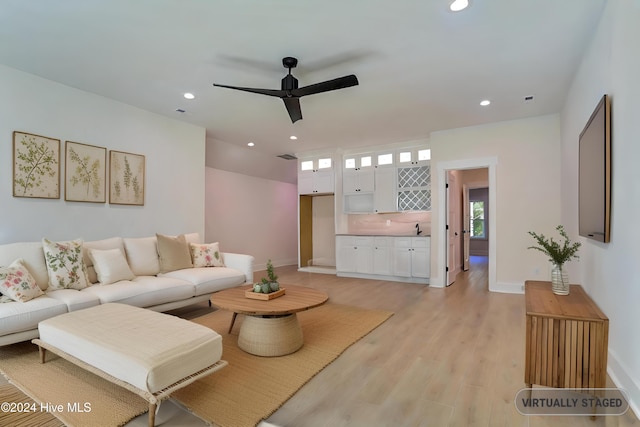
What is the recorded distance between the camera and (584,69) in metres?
3.04

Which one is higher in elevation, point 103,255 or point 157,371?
point 103,255

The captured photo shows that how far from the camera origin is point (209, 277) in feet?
12.6

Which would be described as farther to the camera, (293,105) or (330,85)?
(293,105)

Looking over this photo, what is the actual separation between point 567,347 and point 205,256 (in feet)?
12.7

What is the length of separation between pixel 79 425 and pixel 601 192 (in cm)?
360

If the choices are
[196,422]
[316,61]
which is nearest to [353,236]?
[316,61]

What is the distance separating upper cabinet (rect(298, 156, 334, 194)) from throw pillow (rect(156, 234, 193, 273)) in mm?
3470

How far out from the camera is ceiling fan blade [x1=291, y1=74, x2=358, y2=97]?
2.89m

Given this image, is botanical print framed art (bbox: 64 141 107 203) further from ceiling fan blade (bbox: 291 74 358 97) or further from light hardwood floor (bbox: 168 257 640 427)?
ceiling fan blade (bbox: 291 74 358 97)

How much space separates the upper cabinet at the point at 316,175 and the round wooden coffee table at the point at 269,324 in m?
4.37

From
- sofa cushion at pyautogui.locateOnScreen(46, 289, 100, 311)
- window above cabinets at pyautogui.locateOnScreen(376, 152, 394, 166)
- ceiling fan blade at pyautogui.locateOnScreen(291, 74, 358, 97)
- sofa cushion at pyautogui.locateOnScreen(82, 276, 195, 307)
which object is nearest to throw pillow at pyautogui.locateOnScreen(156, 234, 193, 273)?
sofa cushion at pyautogui.locateOnScreen(82, 276, 195, 307)

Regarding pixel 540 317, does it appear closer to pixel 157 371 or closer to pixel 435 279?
pixel 157 371

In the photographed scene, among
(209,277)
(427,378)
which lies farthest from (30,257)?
(427,378)

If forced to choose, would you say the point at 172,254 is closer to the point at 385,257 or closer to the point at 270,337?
the point at 270,337
